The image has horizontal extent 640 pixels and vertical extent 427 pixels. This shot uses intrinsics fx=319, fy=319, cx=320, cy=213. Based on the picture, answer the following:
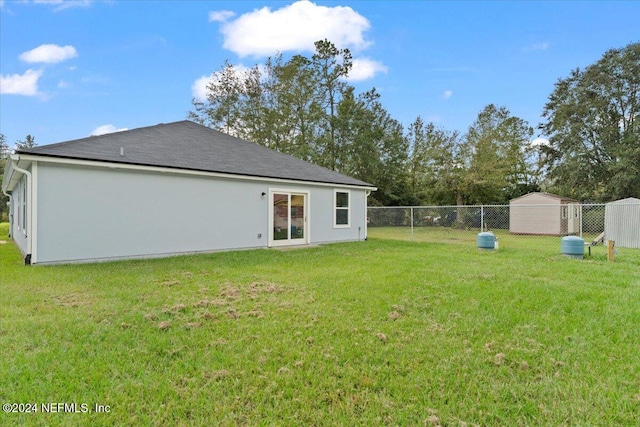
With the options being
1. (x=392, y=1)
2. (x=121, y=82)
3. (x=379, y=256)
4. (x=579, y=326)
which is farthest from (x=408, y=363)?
(x=121, y=82)

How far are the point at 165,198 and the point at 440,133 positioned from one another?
66.5 feet

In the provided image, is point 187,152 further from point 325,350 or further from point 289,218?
point 325,350

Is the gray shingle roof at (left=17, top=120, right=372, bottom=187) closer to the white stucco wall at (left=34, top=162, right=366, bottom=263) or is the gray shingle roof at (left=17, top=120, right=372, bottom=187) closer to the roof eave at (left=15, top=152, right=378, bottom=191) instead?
the roof eave at (left=15, top=152, right=378, bottom=191)

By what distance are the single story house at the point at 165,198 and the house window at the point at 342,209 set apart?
40mm

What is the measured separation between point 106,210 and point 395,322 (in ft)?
24.0

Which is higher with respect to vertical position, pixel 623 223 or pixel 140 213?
pixel 140 213

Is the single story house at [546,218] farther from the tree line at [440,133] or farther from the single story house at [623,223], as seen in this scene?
the single story house at [623,223]

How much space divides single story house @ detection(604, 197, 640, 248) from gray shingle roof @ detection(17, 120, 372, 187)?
921 cm

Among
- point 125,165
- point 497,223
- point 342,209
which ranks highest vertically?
point 125,165

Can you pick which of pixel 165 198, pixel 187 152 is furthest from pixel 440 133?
pixel 165 198

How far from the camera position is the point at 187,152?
32.3 feet

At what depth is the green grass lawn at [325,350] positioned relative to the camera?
208 cm

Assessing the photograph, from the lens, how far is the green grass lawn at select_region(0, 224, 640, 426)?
208cm

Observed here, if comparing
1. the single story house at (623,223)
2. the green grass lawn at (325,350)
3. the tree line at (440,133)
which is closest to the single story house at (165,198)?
the green grass lawn at (325,350)
